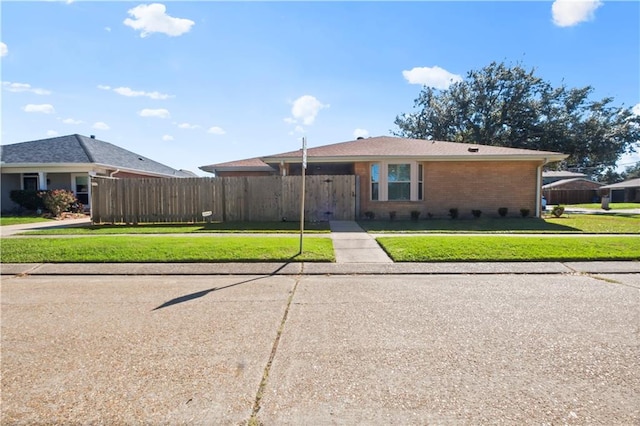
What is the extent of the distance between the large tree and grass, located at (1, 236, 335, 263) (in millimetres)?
26355

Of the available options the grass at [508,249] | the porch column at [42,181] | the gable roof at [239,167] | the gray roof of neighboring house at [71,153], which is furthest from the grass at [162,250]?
the gray roof of neighboring house at [71,153]

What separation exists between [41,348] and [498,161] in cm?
1587

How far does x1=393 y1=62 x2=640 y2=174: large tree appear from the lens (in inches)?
1059

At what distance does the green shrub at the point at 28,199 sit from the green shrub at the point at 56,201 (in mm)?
677

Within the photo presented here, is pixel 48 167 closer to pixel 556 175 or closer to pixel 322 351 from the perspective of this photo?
pixel 322 351

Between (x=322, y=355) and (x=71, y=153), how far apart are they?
2361 cm

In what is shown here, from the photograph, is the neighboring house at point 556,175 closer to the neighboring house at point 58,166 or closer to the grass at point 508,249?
the grass at point 508,249

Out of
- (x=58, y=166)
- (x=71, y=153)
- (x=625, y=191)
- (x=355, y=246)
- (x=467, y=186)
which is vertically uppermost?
(x=71, y=153)

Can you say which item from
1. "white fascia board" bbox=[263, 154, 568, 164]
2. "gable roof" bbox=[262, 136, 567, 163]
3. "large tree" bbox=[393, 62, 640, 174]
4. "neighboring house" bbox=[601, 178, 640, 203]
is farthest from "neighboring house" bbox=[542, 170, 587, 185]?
"gable roof" bbox=[262, 136, 567, 163]

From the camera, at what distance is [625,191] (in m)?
45.1

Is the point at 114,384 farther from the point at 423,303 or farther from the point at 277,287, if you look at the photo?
the point at 423,303

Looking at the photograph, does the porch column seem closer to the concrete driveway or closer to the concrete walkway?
the concrete walkway

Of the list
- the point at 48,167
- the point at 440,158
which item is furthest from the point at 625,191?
the point at 48,167

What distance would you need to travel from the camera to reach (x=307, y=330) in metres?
3.81
